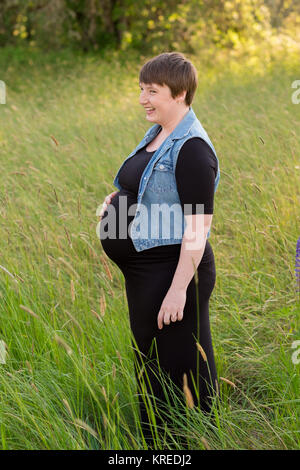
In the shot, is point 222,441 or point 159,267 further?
point 159,267

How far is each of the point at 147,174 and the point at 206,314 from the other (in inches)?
24.9

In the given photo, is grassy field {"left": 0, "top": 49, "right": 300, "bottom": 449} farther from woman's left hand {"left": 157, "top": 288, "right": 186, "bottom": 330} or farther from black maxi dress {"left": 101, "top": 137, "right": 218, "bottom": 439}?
woman's left hand {"left": 157, "top": 288, "right": 186, "bottom": 330}

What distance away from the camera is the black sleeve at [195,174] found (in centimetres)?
204

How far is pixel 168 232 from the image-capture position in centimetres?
218

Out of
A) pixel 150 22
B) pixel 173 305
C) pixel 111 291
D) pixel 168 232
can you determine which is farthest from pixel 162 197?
pixel 150 22

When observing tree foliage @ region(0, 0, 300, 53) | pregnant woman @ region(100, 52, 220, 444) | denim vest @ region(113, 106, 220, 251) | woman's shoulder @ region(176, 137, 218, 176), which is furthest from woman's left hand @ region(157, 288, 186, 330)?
tree foliage @ region(0, 0, 300, 53)

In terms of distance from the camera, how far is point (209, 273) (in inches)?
90.2

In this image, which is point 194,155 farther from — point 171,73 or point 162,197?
point 171,73

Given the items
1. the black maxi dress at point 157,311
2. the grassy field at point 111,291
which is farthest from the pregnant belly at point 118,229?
the grassy field at point 111,291

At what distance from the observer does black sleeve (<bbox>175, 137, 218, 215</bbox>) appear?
2041mm

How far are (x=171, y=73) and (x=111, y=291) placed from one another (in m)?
1.15

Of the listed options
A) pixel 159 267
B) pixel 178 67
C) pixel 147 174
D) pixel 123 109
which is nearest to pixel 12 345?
pixel 159 267

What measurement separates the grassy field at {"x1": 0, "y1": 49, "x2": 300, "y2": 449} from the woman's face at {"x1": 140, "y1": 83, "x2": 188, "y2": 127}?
0.66 meters

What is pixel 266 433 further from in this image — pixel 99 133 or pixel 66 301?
pixel 99 133
